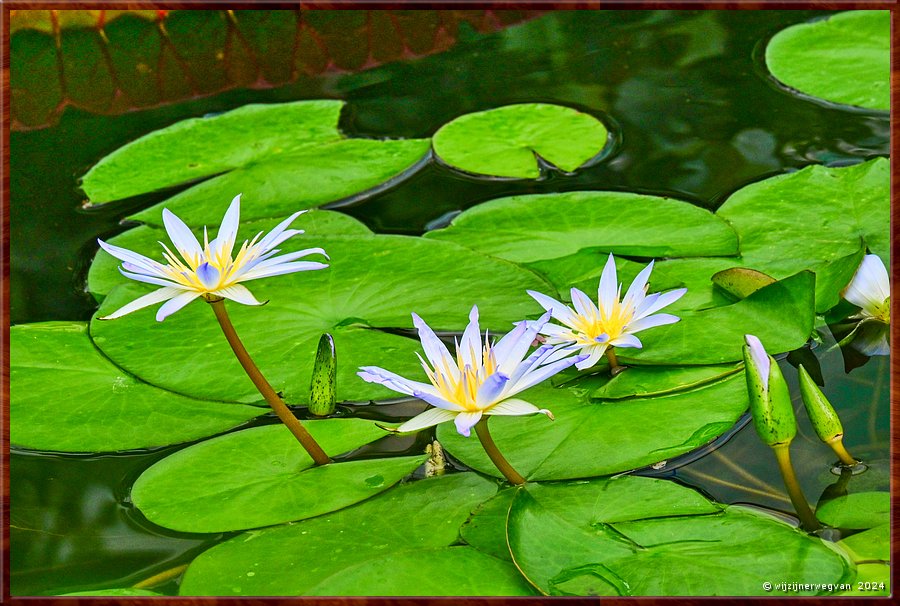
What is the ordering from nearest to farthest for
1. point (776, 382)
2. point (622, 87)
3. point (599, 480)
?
point (776, 382) → point (599, 480) → point (622, 87)

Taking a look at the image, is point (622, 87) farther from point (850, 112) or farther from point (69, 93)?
point (69, 93)

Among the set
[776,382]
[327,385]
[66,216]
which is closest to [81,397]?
[327,385]

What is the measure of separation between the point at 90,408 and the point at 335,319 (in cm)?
45

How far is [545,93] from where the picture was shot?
2.33 meters

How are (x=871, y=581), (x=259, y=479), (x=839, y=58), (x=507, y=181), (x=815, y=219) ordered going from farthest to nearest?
1. (x=839, y=58)
2. (x=507, y=181)
3. (x=815, y=219)
4. (x=259, y=479)
5. (x=871, y=581)

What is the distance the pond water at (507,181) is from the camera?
1.22m

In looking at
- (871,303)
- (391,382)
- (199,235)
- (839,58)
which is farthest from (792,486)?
(839,58)

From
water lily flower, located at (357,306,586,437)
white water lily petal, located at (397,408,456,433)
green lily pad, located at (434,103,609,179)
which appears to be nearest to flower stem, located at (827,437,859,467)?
water lily flower, located at (357,306,586,437)

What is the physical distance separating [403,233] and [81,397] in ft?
2.45

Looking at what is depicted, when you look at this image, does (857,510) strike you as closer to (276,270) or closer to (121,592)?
(276,270)

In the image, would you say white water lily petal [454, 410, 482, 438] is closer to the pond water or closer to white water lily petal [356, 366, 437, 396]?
white water lily petal [356, 366, 437, 396]

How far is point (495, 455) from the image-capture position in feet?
3.79

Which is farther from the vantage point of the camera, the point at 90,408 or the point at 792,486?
the point at 90,408

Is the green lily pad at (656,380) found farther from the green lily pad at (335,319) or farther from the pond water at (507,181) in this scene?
the green lily pad at (335,319)
